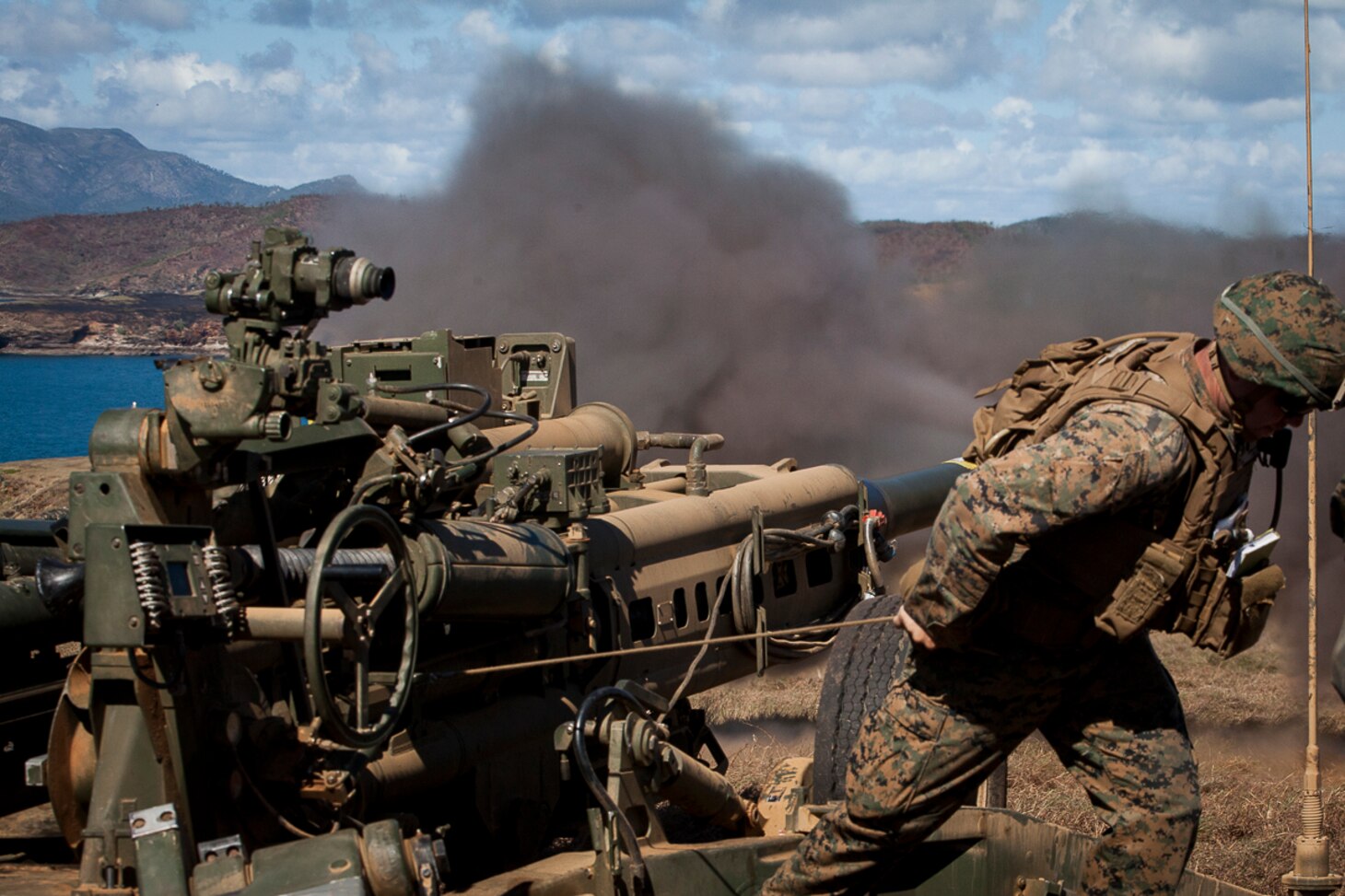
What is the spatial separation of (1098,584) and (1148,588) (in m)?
0.11

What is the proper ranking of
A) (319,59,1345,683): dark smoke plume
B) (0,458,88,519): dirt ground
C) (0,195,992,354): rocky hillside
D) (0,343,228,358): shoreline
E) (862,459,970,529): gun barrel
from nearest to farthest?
(862,459,970,529): gun barrel
(0,458,88,519): dirt ground
(319,59,1345,683): dark smoke plume
(0,195,992,354): rocky hillside
(0,343,228,358): shoreline

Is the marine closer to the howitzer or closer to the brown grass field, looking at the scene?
the howitzer

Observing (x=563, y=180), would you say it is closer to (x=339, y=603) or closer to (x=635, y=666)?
(x=635, y=666)

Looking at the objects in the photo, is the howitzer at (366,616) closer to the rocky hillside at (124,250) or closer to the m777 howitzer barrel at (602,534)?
the m777 howitzer barrel at (602,534)

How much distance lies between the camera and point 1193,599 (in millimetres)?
3756

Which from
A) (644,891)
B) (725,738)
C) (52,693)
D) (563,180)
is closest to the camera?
(644,891)

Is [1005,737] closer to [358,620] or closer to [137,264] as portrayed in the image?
[358,620]

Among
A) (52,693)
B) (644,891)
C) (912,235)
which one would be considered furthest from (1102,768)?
(912,235)

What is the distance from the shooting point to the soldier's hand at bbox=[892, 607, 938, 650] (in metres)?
3.78

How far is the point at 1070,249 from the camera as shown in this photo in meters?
15.9

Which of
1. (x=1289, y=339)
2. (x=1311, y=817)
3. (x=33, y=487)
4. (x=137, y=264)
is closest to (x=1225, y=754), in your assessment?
(x=1311, y=817)

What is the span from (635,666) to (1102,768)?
2.12 metres

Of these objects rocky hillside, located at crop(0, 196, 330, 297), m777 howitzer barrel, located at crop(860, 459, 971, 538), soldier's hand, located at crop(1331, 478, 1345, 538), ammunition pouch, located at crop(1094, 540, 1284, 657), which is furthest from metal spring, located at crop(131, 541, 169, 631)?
rocky hillside, located at crop(0, 196, 330, 297)

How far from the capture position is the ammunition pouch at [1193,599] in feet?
12.1
